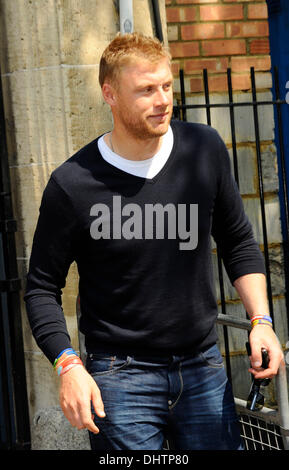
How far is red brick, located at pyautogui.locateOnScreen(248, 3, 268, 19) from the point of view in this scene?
5.13m

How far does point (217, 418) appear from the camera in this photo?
2.34 m

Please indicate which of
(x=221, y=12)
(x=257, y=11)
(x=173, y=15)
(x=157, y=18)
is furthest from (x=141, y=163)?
(x=257, y=11)

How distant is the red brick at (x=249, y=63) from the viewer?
508 centimetres

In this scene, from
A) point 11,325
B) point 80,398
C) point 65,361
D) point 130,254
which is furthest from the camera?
point 11,325

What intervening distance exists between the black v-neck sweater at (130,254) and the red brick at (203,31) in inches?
110

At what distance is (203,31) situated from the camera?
5.03 meters

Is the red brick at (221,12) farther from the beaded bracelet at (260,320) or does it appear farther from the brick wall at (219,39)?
the beaded bracelet at (260,320)

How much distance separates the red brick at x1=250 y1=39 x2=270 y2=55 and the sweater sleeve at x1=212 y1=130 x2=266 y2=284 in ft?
9.38

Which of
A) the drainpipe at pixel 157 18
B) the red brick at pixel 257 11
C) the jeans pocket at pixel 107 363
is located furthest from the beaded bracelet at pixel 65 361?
the red brick at pixel 257 11

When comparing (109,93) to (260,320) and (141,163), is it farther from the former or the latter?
(260,320)

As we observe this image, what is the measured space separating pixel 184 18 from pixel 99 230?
A: 3.10 meters

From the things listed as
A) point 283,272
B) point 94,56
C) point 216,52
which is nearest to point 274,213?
point 283,272

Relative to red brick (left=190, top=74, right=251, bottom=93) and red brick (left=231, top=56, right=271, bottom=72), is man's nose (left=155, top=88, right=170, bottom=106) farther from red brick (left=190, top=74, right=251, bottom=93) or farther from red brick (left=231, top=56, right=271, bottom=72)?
red brick (left=231, top=56, right=271, bottom=72)

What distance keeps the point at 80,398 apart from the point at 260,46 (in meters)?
3.69
